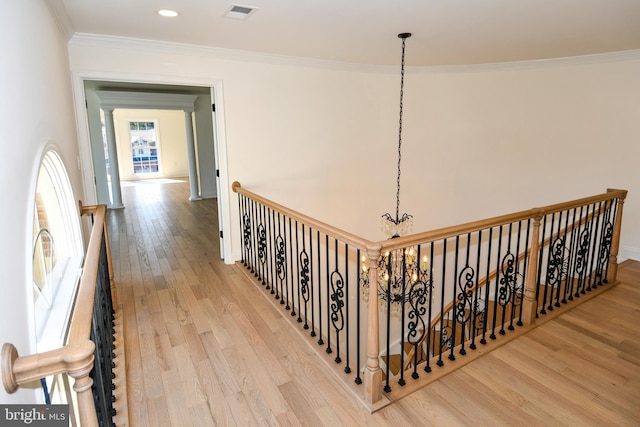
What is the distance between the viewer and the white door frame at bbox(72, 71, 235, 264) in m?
3.62

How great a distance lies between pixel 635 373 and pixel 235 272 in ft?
11.7

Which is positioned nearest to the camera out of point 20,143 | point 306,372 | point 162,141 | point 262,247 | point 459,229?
point 20,143

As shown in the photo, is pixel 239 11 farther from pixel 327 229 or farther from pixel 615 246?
pixel 615 246

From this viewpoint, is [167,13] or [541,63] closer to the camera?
[167,13]

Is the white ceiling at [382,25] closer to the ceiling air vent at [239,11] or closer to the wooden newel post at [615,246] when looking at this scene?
the ceiling air vent at [239,11]

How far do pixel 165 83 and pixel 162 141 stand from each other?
1073cm

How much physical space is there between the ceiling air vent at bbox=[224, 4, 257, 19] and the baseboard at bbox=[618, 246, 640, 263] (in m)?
5.14

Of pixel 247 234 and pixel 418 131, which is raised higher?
pixel 418 131

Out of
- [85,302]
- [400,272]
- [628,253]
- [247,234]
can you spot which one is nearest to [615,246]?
[628,253]

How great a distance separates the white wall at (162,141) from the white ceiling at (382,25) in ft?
34.5

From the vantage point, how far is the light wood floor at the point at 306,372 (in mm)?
2121

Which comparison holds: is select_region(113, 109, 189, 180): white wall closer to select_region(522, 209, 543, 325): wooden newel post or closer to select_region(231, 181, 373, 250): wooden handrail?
select_region(231, 181, 373, 250): wooden handrail

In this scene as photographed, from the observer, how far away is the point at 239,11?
2.89m

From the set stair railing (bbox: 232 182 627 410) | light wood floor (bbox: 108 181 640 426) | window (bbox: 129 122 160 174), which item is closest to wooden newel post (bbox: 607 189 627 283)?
stair railing (bbox: 232 182 627 410)
